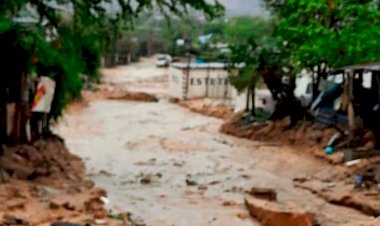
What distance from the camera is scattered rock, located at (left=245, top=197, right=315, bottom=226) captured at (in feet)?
32.9

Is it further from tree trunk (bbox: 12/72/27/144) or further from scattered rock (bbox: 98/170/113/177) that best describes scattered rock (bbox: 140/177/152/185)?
tree trunk (bbox: 12/72/27/144)

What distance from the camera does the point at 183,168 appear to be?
679 inches

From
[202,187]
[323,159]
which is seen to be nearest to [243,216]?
[202,187]

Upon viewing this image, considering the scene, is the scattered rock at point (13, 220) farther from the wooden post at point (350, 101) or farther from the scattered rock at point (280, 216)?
the wooden post at point (350, 101)

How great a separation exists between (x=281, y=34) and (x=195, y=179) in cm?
635

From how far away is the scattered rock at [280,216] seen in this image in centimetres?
1003

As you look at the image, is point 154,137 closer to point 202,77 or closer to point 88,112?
point 88,112

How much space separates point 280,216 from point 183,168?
7257mm

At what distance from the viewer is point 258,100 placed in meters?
26.9

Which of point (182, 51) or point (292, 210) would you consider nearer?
point (292, 210)

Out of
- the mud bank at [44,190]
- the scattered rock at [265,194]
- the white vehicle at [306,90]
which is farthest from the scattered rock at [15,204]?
the white vehicle at [306,90]

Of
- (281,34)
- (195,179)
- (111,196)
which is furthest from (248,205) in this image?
(281,34)

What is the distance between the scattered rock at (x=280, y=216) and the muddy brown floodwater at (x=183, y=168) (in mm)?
235

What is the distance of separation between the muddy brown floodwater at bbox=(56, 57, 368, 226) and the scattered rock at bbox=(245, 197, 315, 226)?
0.23 metres
